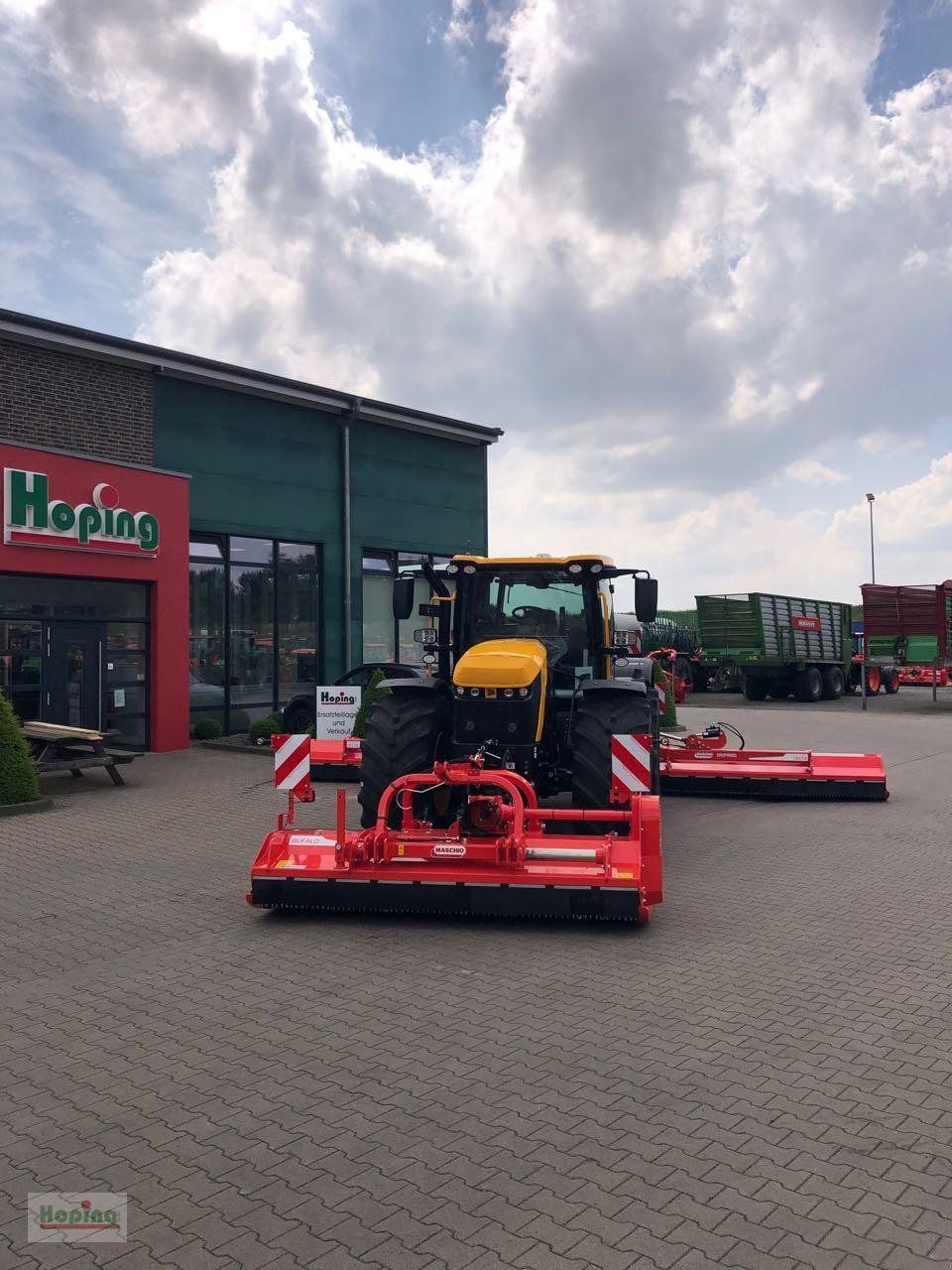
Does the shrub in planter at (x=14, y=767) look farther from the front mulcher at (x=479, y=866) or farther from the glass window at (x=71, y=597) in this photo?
the front mulcher at (x=479, y=866)

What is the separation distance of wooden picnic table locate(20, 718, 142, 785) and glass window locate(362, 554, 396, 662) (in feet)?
27.7

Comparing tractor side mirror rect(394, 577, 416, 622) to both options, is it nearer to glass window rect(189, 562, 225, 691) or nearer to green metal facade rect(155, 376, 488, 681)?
glass window rect(189, 562, 225, 691)

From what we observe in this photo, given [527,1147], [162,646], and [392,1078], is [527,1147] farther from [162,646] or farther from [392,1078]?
[162,646]

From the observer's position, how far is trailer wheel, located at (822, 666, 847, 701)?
30.3 meters

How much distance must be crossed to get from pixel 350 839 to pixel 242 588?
490 inches

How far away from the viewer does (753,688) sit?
2931cm

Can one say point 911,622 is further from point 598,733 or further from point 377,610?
point 598,733

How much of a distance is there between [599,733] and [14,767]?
638cm

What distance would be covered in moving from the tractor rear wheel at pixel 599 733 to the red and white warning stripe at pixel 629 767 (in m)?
0.20

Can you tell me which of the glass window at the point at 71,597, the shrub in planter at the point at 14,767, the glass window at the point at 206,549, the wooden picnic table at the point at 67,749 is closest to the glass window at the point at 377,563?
the glass window at the point at 206,549

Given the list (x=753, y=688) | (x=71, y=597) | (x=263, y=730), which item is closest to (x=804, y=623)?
(x=753, y=688)

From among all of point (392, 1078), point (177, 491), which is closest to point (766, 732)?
point (177, 491)

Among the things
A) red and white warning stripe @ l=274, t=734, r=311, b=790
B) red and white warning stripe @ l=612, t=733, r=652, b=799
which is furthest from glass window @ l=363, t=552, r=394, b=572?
red and white warning stripe @ l=612, t=733, r=652, b=799

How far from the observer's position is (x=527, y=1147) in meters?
3.67
